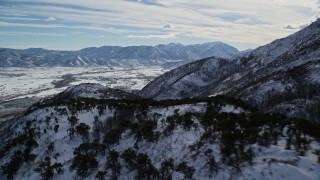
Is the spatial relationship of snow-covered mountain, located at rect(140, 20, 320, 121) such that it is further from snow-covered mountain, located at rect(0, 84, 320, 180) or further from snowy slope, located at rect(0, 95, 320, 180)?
snow-covered mountain, located at rect(0, 84, 320, 180)

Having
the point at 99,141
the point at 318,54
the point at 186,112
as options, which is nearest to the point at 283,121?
the point at 186,112

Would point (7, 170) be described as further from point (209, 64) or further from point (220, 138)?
point (209, 64)

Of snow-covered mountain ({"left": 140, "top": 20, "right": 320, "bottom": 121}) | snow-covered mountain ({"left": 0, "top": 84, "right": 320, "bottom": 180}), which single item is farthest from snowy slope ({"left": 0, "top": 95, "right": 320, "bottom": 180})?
snow-covered mountain ({"left": 140, "top": 20, "right": 320, "bottom": 121})

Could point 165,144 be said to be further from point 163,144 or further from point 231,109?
point 231,109

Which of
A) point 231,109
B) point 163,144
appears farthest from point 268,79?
point 163,144

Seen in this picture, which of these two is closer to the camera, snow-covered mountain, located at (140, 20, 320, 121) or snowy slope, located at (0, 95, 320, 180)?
snowy slope, located at (0, 95, 320, 180)
